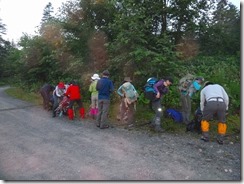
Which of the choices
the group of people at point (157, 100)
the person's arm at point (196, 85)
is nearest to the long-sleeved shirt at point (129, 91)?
the group of people at point (157, 100)

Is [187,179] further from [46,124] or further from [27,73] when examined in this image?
[27,73]

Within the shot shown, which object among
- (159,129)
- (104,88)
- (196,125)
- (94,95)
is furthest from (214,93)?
(94,95)

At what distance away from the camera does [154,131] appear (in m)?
7.99

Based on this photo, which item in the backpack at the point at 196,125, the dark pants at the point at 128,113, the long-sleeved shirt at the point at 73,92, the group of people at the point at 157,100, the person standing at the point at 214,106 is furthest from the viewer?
the long-sleeved shirt at the point at 73,92

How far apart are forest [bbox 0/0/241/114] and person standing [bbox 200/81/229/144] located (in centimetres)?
312

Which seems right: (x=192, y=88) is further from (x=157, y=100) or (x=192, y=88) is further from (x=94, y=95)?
(x=94, y=95)

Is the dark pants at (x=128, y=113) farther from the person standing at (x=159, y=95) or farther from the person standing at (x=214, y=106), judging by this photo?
the person standing at (x=214, y=106)

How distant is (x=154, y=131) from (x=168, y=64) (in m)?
3.21

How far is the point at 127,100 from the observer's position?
8867 mm

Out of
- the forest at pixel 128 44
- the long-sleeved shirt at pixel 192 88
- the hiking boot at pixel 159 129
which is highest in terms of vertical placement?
the forest at pixel 128 44

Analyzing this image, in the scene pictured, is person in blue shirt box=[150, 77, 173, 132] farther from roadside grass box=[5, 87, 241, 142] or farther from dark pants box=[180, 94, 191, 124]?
dark pants box=[180, 94, 191, 124]

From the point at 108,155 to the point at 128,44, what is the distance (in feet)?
19.3

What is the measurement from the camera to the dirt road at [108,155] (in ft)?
16.0

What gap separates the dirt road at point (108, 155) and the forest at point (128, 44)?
11.1 ft
